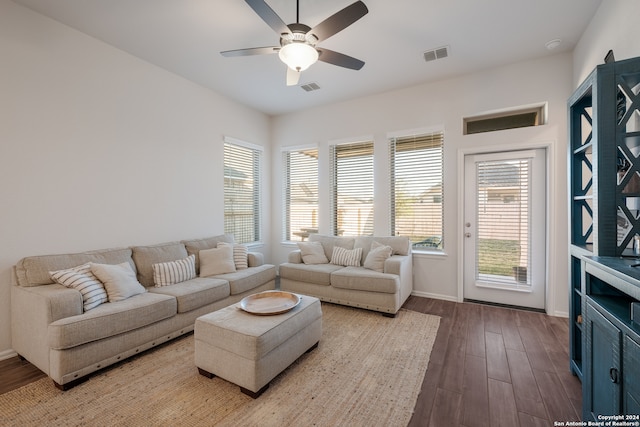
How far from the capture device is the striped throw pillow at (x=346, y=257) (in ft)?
13.2

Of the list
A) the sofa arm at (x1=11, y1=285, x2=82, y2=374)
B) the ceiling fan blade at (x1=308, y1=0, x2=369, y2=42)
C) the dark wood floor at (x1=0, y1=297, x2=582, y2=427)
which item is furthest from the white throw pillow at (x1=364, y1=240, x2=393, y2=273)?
the sofa arm at (x1=11, y1=285, x2=82, y2=374)

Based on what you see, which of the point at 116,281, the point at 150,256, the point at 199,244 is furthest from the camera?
the point at 199,244

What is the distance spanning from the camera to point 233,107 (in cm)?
468

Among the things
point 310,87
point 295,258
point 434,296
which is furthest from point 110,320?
point 434,296

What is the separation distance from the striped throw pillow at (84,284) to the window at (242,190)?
2222 millimetres

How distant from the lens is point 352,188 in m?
4.80

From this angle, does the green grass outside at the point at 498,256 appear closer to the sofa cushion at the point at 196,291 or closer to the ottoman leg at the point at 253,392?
the ottoman leg at the point at 253,392

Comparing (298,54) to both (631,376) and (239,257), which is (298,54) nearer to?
(631,376)

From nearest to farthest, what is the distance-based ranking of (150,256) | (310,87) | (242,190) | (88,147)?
1. (88,147)
2. (150,256)
3. (310,87)
4. (242,190)

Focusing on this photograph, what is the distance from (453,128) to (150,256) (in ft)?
14.2

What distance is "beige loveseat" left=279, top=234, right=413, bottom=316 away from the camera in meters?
3.37

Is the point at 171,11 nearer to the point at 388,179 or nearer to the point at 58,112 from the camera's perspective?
the point at 58,112

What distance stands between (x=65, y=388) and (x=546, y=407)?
11.1 ft

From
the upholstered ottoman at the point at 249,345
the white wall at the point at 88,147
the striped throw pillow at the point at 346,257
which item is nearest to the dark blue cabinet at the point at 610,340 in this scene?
the upholstered ottoman at the point at 249,345
